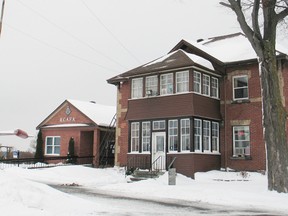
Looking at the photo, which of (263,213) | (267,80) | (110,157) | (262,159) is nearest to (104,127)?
(110,157)

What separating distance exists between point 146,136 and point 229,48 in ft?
27.8

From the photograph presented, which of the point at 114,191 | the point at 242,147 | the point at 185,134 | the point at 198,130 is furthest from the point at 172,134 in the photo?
the point at 114,191

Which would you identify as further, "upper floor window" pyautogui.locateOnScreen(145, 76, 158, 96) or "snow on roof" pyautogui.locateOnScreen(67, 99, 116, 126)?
"snow on roof" pyautogui.locateOnScreen(67, 99, 116, 126)

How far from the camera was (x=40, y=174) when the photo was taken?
976 inches

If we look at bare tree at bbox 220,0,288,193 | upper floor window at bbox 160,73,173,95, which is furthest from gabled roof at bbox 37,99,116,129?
bare tree at bbox 220,0,288,193

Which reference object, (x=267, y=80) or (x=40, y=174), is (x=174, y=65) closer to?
(x=267, y=80)

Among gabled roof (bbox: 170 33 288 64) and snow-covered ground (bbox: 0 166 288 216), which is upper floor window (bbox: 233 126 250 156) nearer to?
snow-covered ground (bbox: 0 166 288 216)

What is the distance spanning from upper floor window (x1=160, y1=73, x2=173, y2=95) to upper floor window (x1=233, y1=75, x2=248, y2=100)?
4.12 m

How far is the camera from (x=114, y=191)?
18.1 metres

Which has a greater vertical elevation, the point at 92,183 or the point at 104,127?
the point at 104,127

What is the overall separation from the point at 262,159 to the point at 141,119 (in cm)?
761

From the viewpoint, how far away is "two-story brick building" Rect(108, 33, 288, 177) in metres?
23.0

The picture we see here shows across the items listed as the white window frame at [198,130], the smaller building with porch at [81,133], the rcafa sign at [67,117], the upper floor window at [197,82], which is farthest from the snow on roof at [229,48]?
the rcafa sign at [67,117]

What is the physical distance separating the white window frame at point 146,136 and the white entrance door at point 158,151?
376 millimetres
